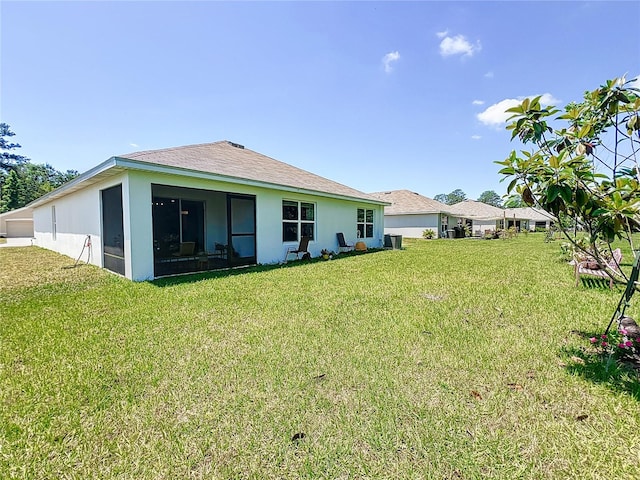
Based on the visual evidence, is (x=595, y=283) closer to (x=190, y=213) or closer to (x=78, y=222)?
(x=190, y=213)

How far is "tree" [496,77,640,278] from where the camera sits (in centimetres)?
236

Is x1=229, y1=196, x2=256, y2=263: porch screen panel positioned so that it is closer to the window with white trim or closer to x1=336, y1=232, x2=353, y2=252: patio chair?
x1=336, y1=232, x2=353, y2=252: patio chair

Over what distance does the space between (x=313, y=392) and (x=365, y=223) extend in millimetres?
13898

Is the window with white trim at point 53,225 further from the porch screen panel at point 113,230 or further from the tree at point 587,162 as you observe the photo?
the tree at point 587,162

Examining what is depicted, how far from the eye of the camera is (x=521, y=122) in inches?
114

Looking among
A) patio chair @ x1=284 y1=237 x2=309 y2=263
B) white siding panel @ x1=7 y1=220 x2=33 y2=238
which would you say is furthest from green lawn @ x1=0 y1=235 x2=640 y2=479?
white siding panel @ x1=7 y1=220 x2=33 y2=238

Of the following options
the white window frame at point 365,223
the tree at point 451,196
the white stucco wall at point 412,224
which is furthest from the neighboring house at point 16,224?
the tree at point 451,196

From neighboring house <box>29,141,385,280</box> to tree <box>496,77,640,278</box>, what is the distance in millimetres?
7333

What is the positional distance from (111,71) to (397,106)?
1075cm

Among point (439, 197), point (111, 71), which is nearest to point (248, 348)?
point (111, 71)

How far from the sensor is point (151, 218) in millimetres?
7215

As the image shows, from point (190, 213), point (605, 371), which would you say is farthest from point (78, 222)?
point (605, 371)

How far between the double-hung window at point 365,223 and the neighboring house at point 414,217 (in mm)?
10214

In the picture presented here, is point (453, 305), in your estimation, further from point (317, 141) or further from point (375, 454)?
point (317, 141)
